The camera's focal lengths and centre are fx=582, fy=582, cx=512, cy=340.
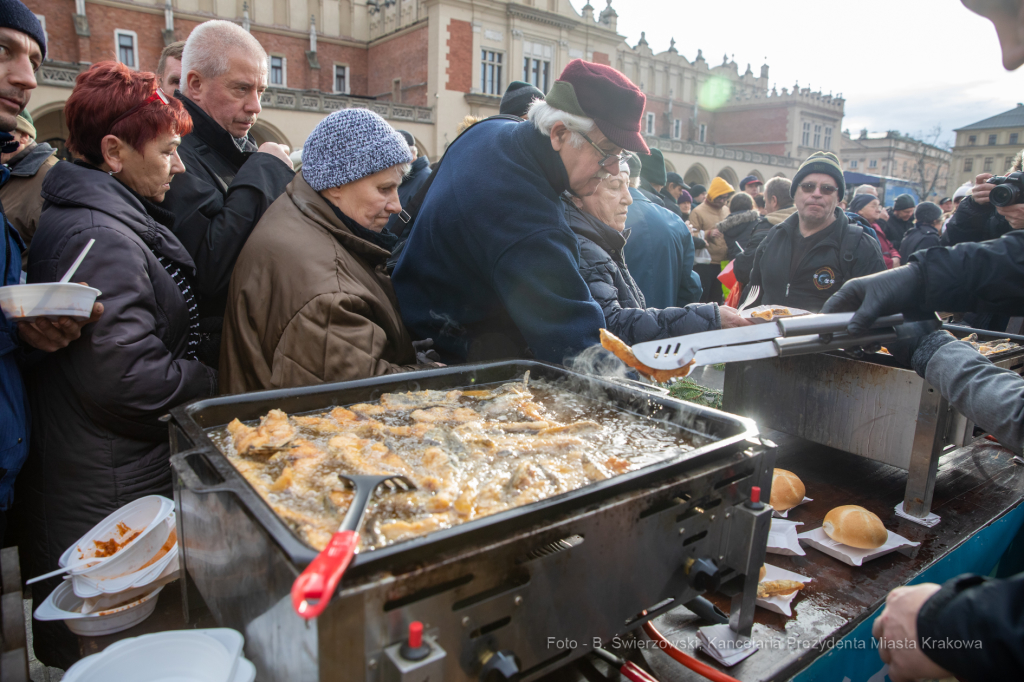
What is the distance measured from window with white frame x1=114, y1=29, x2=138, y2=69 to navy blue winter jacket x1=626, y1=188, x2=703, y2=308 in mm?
27786

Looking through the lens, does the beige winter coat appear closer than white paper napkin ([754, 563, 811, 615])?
No

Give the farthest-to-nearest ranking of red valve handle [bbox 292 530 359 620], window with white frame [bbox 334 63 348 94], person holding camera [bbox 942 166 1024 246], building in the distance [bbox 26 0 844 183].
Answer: window with white frame [bbox 334 63 348 94], building in the distance [bbox 26 0 844 183], person holding camera [bbox 942 166 1024 246], red valve handle [bbox 292 530 359 620]

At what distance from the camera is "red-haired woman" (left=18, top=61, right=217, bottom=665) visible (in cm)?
177

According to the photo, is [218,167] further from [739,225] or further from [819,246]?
[739,225]

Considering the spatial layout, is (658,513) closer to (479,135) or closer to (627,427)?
(627,427)

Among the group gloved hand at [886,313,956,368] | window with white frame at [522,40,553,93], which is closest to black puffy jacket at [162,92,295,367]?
gloved hand at [886,313,956,368]

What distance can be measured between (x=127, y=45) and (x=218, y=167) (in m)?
28.2

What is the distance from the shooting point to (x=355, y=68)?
3022 centimetres

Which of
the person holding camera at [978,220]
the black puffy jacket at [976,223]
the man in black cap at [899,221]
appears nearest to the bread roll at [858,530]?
the person holding camera at [978,220]

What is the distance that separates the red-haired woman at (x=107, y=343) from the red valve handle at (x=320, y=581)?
4.48ft

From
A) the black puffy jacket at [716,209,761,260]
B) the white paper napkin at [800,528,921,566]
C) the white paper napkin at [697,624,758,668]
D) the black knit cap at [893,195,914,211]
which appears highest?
the black knit cap at [893,195,914,211]

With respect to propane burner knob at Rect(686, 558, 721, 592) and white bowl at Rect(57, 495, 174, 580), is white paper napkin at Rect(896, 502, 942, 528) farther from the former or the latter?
white bowl at Rect(57, 495, 174, 580)

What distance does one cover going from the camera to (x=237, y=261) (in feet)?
6.75

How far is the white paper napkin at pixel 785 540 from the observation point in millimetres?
1691
